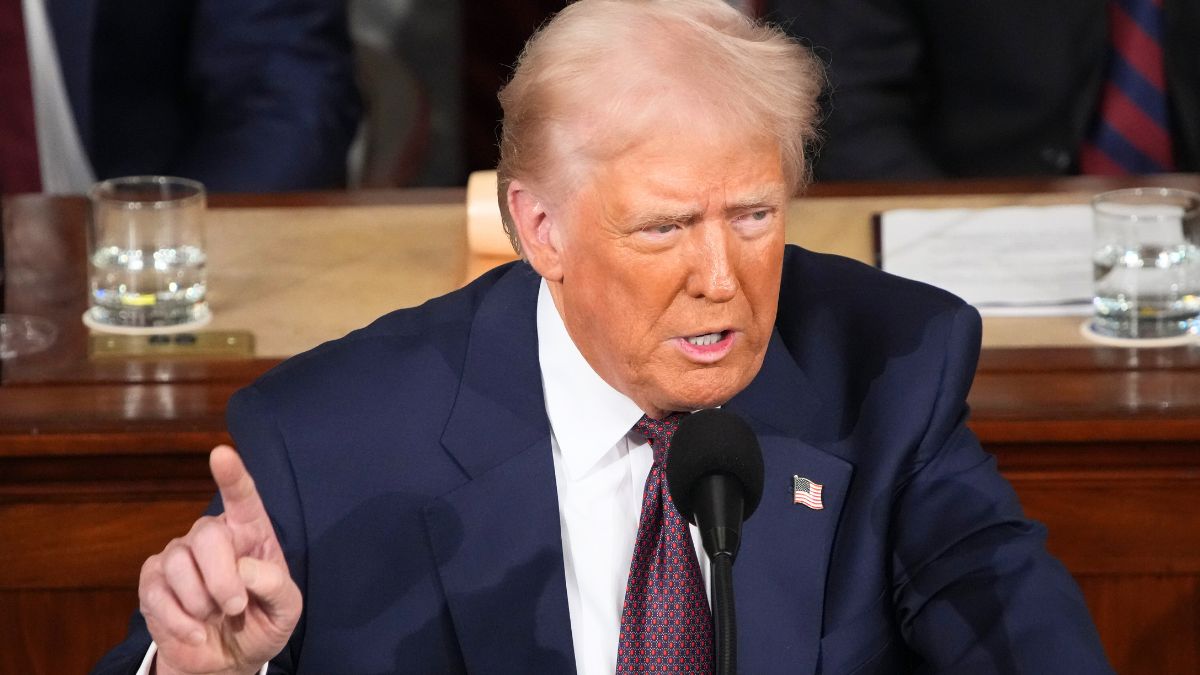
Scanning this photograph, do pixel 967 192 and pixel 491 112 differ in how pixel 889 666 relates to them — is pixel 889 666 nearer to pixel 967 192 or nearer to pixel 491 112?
pixel 967 192

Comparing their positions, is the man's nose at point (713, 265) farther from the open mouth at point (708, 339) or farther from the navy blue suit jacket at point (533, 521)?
the navy blue suit jacket at point (533, 521)

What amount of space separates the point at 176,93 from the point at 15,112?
0.33 m

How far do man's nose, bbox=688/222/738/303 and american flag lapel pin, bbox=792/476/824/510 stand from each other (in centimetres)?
23

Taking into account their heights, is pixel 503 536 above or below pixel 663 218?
below

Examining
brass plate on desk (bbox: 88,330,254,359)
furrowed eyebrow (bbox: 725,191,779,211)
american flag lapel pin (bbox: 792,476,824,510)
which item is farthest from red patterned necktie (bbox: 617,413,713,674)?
brass plate on desk (bbox: 88,330,254,359)

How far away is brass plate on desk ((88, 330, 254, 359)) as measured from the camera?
2186mm

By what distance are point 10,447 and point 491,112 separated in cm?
255

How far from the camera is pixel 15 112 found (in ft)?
10.9

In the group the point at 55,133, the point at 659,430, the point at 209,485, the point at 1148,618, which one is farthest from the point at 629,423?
the point at 55,133

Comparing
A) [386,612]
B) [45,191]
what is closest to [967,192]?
[386,612]

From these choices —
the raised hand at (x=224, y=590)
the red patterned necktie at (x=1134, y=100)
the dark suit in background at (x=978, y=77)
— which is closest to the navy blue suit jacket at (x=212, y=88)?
the dark suit in background at (x=978, y=77)

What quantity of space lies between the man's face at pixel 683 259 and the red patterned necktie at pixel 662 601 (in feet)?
0.29

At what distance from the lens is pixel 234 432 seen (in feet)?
5.20

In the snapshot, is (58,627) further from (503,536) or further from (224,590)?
(224,590)
